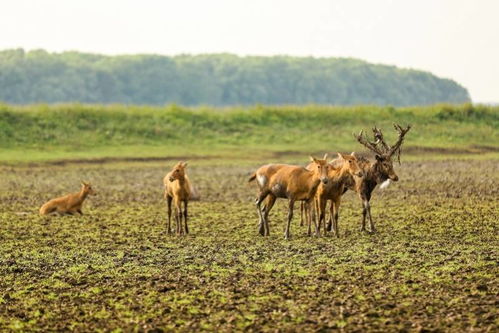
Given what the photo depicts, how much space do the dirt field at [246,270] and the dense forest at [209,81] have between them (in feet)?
239

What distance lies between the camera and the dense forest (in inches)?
3794

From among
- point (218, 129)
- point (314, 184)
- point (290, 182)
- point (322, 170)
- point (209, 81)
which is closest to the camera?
point (322, 170)

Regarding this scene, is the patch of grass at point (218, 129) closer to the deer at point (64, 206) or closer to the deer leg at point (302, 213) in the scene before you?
the deer at point (64, 206)

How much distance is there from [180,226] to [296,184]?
223 cm

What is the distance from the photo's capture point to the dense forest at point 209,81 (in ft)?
316

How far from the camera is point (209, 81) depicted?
110m

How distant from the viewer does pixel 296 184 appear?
18.0 meters

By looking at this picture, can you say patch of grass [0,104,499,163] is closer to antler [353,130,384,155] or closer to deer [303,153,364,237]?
antler [353,130,384,155]

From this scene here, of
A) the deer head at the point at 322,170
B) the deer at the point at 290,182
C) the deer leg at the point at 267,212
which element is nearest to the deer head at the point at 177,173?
the deer at the point at 290,182

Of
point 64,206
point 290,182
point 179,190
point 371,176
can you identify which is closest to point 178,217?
point 179,190

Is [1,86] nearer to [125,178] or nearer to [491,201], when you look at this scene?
[125,178]

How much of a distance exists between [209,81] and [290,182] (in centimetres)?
9218

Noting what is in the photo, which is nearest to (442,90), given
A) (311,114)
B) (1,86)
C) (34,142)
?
(1,86)

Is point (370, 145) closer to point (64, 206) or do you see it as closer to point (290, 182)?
point (290, 182)
